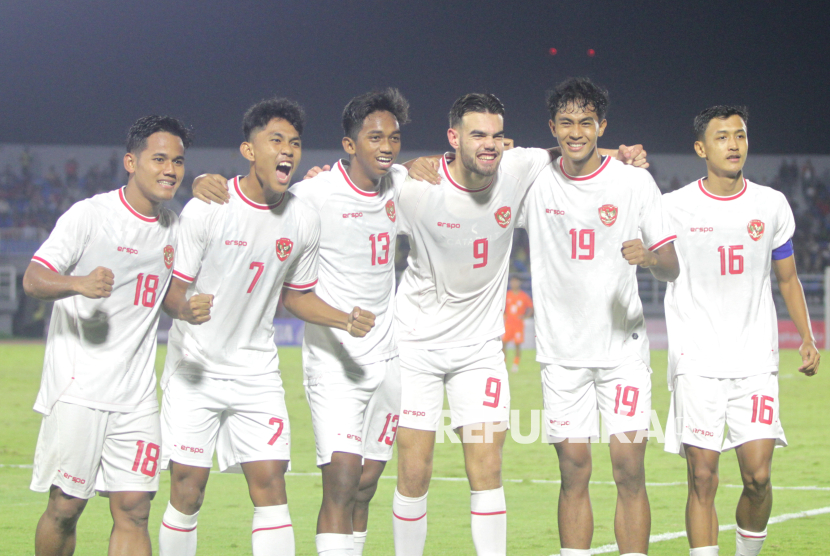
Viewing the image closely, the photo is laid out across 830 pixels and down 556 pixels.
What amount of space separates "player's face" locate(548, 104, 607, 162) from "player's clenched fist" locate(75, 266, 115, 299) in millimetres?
2214

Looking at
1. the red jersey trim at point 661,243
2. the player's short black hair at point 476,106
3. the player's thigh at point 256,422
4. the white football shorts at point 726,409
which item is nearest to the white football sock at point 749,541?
the white football shorts at point 726,409

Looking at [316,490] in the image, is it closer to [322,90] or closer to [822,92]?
[322,90]

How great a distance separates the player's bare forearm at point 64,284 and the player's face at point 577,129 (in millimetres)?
2228

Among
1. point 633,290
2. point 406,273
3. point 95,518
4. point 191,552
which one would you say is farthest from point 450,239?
point 95,518

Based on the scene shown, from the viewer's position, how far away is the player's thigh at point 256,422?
454 centimetres

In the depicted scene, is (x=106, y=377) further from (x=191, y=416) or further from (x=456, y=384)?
(x=456, y=384)

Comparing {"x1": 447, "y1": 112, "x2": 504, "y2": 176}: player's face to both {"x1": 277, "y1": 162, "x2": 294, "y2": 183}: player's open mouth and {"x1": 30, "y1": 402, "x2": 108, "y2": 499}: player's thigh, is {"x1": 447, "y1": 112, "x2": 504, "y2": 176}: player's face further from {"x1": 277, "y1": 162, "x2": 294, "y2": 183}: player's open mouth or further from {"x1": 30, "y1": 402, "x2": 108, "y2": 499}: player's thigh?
{"x1": 30, "y1": 402, "x2": 108, "y2": 499}: player's thigh

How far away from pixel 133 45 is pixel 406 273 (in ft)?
79.1

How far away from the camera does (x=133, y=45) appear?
27141 mm

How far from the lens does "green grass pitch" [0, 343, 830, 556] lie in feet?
20.1

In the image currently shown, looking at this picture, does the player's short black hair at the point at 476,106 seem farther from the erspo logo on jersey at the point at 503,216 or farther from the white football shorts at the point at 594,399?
the white football shorts at the point at 594,399

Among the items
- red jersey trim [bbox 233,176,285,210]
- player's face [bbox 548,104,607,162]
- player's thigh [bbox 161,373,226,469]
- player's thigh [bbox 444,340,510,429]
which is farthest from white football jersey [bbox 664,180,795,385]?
player's thigh [bbox 161,373,226,469]

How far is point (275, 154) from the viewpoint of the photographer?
456 cm

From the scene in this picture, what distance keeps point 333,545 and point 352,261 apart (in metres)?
1.35
